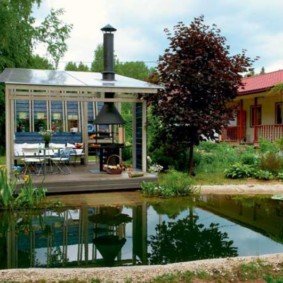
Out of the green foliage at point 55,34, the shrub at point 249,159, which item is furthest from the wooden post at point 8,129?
the green foliage at point 55,34

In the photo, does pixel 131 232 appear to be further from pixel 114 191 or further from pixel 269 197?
pixel 269 197

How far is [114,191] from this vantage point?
9617 mm

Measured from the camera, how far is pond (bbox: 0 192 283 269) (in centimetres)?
522

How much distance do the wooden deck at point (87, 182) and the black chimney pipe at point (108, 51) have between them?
3.08 m

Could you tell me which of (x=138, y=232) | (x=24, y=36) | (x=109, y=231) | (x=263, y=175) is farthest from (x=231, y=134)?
(x=109, y=231)

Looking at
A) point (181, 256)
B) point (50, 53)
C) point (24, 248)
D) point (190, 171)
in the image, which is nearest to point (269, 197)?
point (190, 171)

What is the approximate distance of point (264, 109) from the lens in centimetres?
2097

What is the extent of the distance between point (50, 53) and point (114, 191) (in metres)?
14.6

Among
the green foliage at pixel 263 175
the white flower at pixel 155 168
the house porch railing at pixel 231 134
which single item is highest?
the house porch railing at pixel 231 134

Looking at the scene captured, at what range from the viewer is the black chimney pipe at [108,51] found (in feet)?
37.3

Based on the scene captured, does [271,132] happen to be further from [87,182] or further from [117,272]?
[117,272]

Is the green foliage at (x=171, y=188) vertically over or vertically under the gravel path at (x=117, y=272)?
over

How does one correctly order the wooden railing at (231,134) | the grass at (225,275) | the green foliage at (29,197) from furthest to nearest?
the wooden railing at (231,134), the green foliage at (29,197), the grass at (225,275)

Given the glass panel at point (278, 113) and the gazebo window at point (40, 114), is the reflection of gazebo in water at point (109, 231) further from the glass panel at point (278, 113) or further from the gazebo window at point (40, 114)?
the glass panel at point (278, 113)
